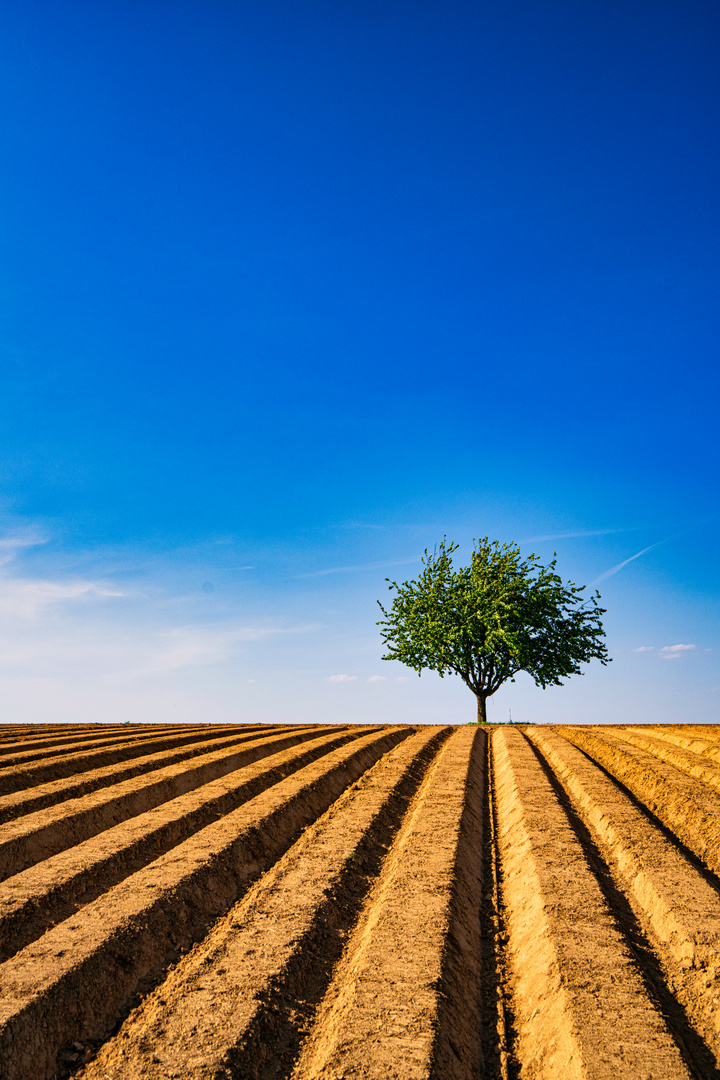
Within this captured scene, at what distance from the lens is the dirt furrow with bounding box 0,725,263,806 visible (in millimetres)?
8867

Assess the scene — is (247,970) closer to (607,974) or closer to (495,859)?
(607,974)

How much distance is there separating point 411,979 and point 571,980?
0.94 m

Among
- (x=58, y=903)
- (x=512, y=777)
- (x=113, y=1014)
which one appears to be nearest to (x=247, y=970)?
(x=113, y=1014)

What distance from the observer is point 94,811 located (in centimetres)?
725

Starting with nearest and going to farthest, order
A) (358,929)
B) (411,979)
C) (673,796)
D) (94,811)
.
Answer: (411,979)
(358,929)
(94,811)
(673,796)

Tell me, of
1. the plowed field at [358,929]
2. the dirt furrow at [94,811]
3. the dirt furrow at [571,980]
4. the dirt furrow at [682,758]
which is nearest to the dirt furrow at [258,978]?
the plowed field at [358,929]

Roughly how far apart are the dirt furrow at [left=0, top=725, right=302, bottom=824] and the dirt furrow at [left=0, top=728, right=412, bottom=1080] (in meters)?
2.51

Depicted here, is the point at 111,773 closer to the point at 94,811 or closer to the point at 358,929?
the point at 94,811

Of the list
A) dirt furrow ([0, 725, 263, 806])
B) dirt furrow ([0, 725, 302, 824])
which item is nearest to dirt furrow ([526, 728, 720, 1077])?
dirt furrow ([0, 725, 302, 824])

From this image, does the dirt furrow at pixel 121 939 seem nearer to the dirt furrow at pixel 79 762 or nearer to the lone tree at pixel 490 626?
the dirt furrow at pixel 79 762

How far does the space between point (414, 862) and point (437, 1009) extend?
2278 millimetres

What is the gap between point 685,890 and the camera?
5020mm

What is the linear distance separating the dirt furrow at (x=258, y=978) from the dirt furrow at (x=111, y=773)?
3588 mm

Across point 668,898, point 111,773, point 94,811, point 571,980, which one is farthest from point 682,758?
point 111,773
